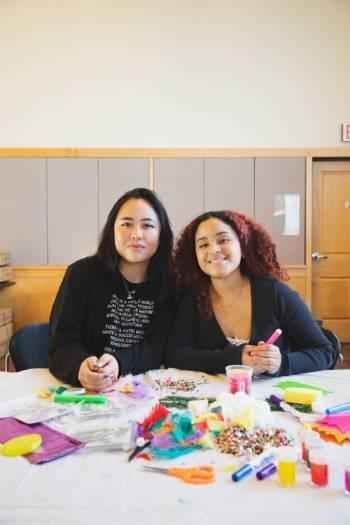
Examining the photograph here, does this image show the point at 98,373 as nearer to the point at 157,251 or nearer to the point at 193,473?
the point at 193,473

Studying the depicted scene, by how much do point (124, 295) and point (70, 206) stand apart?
9.45 ft

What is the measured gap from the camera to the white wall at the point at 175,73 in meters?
4.33

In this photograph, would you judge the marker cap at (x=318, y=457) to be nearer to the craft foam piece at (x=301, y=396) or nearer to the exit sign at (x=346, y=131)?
the craft foam piece at (x=301, y=396)

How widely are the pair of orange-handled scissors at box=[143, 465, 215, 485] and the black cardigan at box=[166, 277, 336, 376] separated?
0.63 metres

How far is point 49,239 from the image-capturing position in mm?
4254

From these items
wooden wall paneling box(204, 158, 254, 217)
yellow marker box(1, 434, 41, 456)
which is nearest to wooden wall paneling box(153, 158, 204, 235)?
wooden wall paneling box(204, 158, 254, 217)

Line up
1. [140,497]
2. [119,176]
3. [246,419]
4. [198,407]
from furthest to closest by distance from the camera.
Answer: [119,176], [198,407], [246,419], [140,497]

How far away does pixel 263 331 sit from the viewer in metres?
1.49

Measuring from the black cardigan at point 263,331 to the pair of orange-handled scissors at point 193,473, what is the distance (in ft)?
2.08

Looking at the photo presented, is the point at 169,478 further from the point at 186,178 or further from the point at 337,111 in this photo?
the point at 337,111

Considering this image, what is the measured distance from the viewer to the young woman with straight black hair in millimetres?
1470

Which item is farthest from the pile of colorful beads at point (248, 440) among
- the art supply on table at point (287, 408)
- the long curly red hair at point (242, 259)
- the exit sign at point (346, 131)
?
the exit sign at point (346, 131)

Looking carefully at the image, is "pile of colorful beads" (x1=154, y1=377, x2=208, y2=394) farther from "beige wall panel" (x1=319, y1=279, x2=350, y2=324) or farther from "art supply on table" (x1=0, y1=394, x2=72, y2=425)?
"beige wall panel" (x1=319, y1=279, x2=350, y2=324)

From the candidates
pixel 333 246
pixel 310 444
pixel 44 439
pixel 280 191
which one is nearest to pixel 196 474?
pixel 310 444
